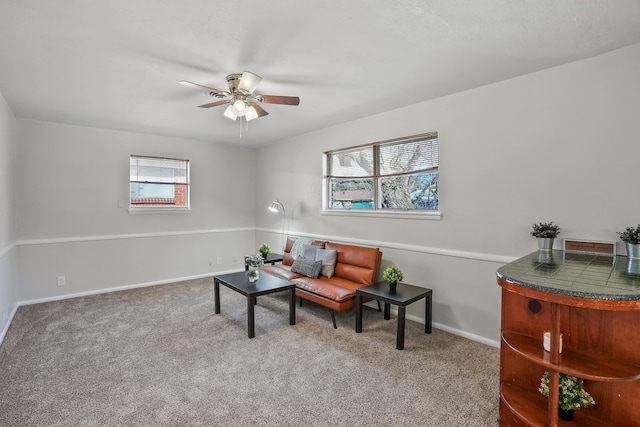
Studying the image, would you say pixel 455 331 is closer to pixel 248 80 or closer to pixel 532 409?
pixel 532 409

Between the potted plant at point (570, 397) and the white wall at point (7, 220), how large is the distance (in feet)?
14.9

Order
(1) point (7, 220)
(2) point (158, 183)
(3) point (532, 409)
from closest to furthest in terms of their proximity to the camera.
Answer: (3) point (532, 409)
(1) point (7, 220)
(2) point (158, 183)

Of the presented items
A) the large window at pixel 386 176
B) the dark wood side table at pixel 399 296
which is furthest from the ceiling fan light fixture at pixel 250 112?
the dark wood side table at pixel 399 296

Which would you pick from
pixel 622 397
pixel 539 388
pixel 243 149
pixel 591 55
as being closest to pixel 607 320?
pixel 622 397

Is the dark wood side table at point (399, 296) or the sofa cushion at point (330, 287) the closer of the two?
the dark wood side table at point (399, 296)

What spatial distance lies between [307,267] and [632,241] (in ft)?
9.93

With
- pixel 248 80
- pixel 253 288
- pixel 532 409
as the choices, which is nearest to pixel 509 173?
pixel 532 409

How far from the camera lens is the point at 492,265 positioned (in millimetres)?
3004

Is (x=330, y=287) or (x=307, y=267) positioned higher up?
(x=307, y=267)

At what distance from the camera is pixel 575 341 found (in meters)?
1.66

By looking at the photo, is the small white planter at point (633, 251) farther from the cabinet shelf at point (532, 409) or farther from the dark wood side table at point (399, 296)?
the dark wood side table at point (399, 296)

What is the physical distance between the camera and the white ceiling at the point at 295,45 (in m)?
1.83

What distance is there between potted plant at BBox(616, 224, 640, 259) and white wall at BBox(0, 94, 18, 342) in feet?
17.7

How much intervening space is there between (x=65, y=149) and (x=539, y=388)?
5.79 meters
